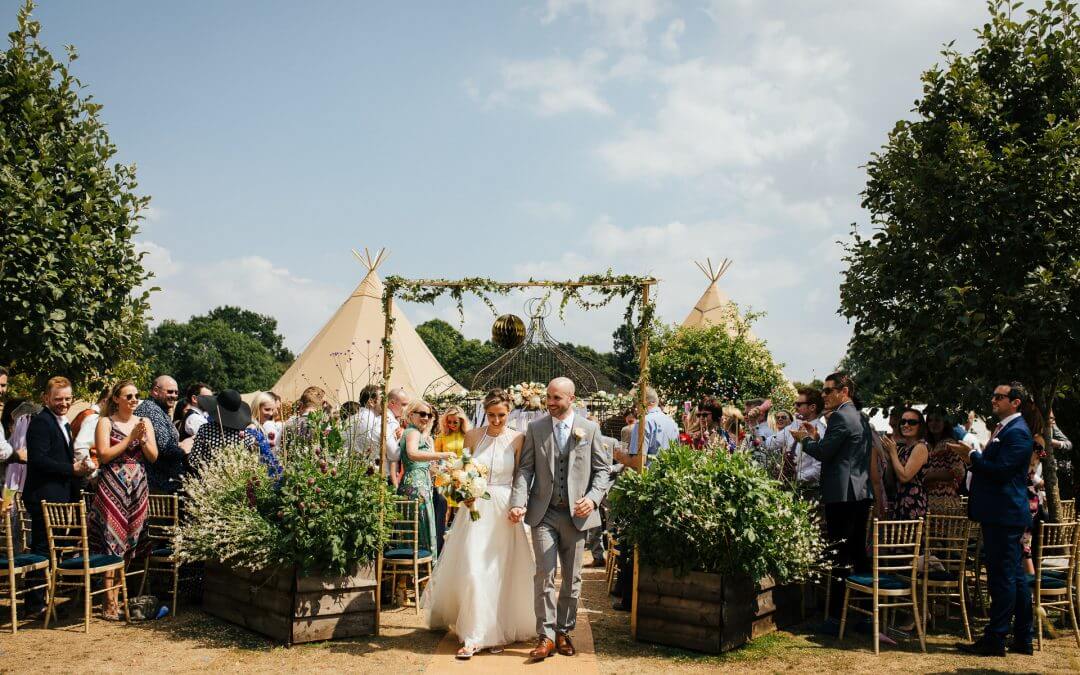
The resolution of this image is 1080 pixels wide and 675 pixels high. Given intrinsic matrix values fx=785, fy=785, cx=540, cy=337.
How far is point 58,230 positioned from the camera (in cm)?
777

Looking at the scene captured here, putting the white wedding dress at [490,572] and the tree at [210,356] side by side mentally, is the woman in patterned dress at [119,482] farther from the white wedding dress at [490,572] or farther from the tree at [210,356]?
the tree at [210,356]

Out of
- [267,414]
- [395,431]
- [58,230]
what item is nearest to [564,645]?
[395,431]

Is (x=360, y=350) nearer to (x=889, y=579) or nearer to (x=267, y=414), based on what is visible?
(x=267, y=414)

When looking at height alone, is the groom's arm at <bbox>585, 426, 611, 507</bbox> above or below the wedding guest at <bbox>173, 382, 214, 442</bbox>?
below

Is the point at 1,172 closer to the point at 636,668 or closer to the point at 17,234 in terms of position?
the point at 17,234

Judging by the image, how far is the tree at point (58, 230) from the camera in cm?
751

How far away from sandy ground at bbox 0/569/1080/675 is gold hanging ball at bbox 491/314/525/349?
670 centimetres

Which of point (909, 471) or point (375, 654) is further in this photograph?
point (909, 471)

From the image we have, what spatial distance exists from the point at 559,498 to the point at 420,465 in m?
2.15

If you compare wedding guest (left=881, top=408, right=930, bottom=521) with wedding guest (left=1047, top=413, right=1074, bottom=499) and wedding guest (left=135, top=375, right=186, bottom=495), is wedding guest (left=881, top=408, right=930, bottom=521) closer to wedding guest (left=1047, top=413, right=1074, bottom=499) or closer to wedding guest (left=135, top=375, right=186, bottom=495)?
wedding guest (left=1047, top=413, right=1074, bottom=499)

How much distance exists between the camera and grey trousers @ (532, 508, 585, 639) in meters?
5.68

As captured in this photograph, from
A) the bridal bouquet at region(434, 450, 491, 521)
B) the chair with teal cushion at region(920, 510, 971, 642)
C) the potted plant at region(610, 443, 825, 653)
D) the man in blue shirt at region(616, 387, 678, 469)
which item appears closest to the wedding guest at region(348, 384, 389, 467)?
the bridal bouquet at region(434, 450, 491, 521)

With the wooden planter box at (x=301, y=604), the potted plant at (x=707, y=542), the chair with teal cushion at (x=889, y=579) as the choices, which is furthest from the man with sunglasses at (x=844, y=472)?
the wooden planter box at (x=301, y=604)

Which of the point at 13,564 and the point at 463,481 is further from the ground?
the point at 463,481
